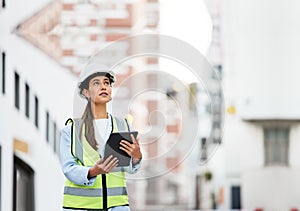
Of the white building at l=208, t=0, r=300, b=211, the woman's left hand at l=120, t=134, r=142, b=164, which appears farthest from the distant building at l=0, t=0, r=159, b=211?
the white building at l=208, t=0, r=300, b=211

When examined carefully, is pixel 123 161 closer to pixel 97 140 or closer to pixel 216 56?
pixel 97 140

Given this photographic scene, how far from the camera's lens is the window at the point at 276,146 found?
340 centimetres

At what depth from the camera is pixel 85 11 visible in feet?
8.13

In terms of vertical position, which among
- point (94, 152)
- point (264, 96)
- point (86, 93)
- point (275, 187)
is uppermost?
point (264, 96)

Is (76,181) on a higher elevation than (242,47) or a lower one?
lower

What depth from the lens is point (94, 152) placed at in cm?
186

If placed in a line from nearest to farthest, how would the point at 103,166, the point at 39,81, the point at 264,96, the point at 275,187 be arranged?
1. the point at 103,166
2. the point at 39,81
3. the point at 275,187
4. the point at 264,96

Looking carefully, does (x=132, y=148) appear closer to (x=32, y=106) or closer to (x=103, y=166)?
(x=103, y=166)

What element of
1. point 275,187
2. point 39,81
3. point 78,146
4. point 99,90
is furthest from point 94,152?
point 275,187

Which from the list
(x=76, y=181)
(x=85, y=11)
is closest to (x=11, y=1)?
(x=85, y=11)

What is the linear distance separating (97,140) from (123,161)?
83 millimetres

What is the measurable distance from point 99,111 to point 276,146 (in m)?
1.70

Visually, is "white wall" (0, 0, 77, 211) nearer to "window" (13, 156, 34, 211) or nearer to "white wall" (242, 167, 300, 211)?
"window" (13, 156, 34, 211)

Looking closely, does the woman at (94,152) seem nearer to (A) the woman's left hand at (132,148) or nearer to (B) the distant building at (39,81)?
(A) the woman's left hand at (132,148)
